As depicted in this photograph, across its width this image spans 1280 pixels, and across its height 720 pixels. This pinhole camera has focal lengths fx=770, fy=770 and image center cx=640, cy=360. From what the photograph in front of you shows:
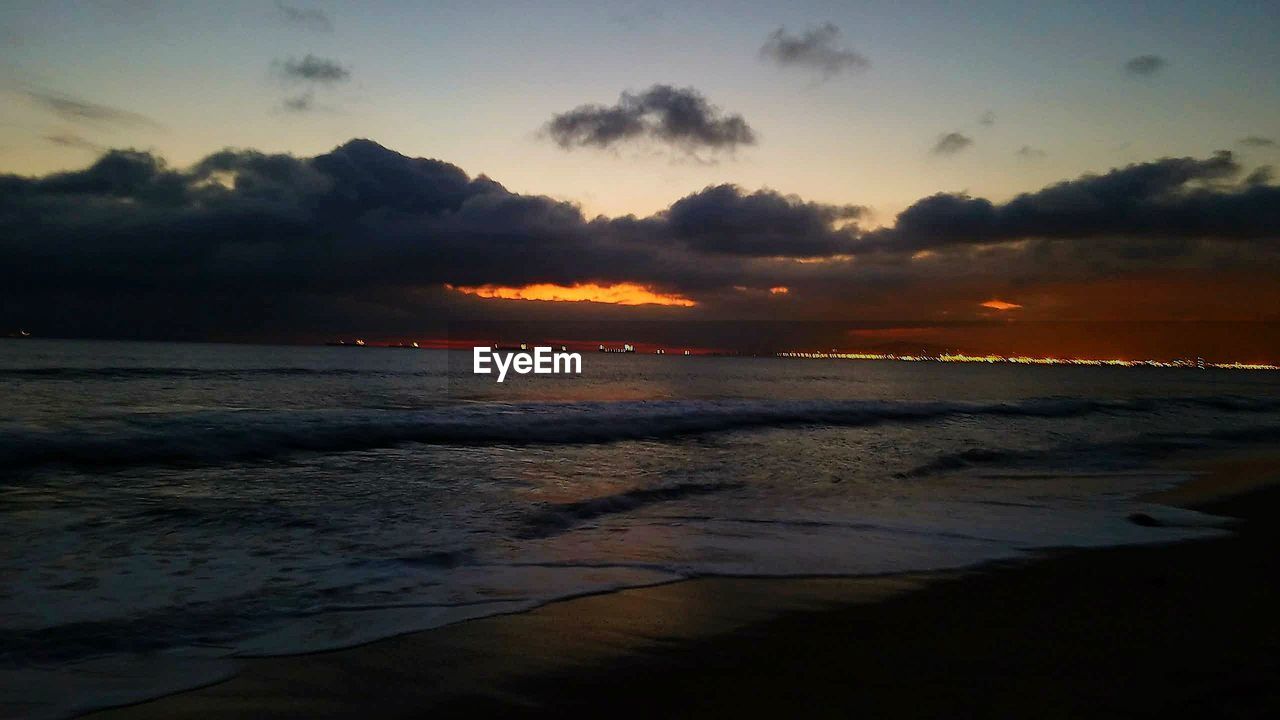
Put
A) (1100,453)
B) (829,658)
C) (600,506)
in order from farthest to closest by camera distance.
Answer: (1100,453), (600,506), (829,658)

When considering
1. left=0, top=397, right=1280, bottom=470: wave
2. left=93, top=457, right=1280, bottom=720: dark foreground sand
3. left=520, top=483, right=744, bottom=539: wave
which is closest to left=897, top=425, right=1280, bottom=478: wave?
left=520, top=483, right=744, bottom=539: wave

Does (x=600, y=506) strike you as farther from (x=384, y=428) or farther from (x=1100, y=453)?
(x=1100, y=453)

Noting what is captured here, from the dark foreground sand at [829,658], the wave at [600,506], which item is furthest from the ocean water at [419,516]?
the dark foreground sand at [829,658]

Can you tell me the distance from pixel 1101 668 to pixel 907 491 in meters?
7.35

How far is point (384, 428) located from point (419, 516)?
32.6 feet

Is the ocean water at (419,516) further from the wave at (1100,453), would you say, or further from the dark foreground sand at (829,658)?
the dark foreground sand at (829,658)

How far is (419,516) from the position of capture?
29.5 feet

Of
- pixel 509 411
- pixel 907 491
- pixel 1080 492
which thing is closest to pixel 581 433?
pixel 509 411

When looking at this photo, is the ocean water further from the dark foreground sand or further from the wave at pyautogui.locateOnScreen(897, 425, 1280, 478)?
the dark foreground sand

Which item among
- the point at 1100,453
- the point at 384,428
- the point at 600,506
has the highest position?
the point at 384,428

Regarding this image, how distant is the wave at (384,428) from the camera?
44.2 ft

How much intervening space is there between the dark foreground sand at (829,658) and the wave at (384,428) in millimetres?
10425

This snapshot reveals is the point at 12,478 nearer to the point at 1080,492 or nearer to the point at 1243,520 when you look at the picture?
the point at 1080,492

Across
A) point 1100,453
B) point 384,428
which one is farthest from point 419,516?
point 1100,453
